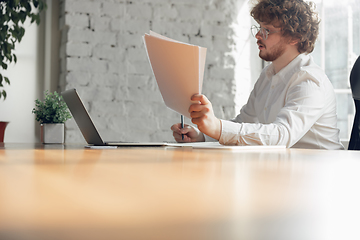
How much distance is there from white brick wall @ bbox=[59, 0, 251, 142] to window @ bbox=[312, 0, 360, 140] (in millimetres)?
807

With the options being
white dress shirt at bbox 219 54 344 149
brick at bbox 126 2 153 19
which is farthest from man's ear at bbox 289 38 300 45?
brick at bbox 126 2 153 19

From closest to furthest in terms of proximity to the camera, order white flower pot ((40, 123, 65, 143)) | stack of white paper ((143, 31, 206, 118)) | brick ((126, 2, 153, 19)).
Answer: stack of white paper ((143, 31, 206, 118)) → white flower pot ((40, 123, 65, 143)) → brick ((126, 2, 153, 19))

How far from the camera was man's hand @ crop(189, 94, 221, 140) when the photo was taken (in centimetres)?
102

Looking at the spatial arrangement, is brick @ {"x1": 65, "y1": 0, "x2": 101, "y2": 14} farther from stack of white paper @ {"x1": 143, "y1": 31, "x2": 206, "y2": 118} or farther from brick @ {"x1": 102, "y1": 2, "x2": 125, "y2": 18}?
stack of white paper @ {"x1": 143, "y1": 31, "x2": 206, "y2": 118}

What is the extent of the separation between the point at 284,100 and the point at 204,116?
0.58m

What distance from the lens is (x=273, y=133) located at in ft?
3.91

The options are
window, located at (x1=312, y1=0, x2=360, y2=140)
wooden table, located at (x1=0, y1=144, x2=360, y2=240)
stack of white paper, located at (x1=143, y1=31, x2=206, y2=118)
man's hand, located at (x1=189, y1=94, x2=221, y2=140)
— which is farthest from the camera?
window, located at (x1=312, y1=0, x2=360, y2=140)

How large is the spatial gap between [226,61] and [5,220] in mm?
3053

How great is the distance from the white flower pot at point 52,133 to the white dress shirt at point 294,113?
67 cm

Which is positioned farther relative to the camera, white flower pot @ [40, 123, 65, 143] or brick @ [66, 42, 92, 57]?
brick @ [66, 42, 92, 57]

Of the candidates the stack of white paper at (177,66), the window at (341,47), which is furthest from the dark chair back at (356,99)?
the window at (341,47)

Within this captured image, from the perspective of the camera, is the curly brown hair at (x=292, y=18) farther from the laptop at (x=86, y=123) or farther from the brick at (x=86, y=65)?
the brick at (x=86, y=65)

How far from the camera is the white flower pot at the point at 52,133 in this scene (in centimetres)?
142

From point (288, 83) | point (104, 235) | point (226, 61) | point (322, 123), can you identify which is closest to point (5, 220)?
point (104, 235)
